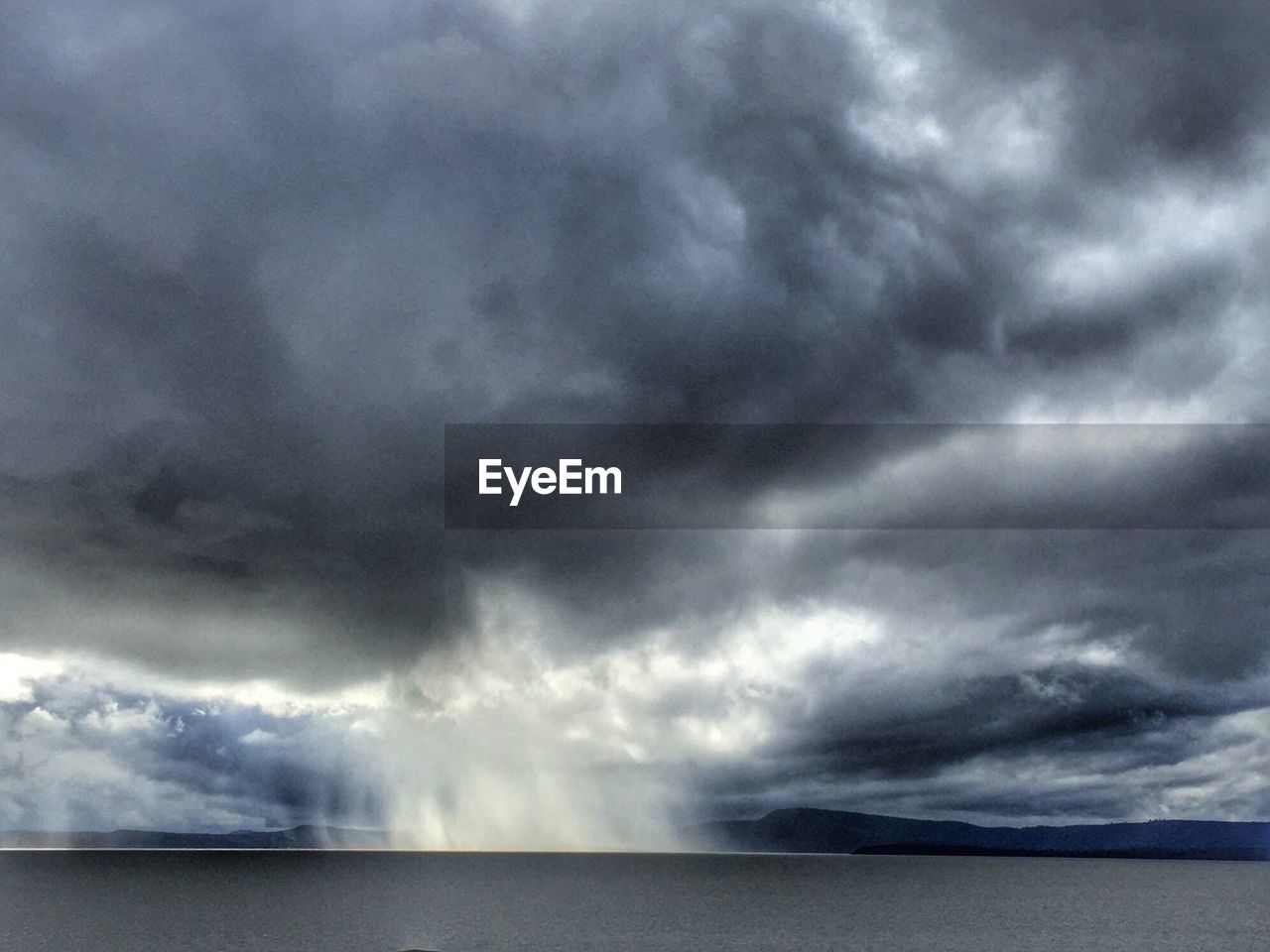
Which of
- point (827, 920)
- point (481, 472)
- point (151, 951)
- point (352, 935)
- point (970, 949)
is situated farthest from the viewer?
point (827, 920)

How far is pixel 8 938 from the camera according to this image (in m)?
160

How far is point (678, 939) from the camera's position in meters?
160

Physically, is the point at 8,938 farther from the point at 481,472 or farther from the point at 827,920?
the point at 481,472

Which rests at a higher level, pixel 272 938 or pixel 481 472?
pixel 481 472

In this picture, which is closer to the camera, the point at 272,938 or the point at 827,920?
the point at 272,938

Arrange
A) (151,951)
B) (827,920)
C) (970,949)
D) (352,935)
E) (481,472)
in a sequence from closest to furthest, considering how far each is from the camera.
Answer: (481,472) < (151,951) < (970,949) < (352,935) < (827,920)

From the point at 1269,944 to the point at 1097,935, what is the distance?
2483 centimetres

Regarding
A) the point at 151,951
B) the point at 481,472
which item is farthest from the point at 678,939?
the point at 481,472

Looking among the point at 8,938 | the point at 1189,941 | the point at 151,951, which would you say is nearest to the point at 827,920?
the point at 1189,941

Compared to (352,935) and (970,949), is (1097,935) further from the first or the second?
(352,935)

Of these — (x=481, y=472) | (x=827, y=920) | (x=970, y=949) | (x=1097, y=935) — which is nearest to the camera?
(x=481, y=472)

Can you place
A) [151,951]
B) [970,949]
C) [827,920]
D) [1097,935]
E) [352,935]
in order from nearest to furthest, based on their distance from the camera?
1. [151,951]
2. [970,949]
3. [352,935]
4. [1097,935]
5. [827,920]

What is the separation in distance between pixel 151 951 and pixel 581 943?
186 feet

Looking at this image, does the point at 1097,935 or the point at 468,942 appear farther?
the point at 1097,935
